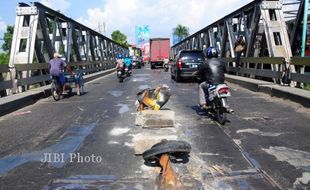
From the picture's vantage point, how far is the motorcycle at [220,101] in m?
8.84

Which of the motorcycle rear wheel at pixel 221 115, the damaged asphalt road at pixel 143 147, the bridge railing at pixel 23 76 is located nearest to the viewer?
the damaged asphalt road at pixel 143 147

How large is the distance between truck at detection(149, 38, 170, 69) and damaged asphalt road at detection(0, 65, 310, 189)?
40.7 metres

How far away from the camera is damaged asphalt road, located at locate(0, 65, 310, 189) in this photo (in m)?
5.13

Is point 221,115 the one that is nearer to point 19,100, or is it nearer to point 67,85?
point 19,100

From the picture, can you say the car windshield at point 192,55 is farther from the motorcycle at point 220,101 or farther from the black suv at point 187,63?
the motorcycle at point 220,101

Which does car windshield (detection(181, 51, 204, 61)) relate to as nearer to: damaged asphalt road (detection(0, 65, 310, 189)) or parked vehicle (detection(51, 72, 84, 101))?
parked vehicle (detection(51, 72, 84, 101))

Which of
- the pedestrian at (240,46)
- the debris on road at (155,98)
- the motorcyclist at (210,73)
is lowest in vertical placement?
the debris on road at (155,98)

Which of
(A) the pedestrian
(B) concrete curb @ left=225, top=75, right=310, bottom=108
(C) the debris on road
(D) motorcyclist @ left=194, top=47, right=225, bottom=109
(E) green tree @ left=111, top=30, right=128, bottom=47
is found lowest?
(B) concrete curb @ left=225, top=75, right=310, bottom=108

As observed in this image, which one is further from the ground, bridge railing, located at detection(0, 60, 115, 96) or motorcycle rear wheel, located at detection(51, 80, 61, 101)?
bridge railing, located at detection(0, 60, 115, 96)

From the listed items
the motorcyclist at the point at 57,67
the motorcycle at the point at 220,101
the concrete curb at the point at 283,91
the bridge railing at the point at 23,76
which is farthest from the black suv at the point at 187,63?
the motorcycle at the point at 220,101

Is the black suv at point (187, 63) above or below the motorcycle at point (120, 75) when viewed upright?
above

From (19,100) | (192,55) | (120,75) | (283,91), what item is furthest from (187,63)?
(19,100)

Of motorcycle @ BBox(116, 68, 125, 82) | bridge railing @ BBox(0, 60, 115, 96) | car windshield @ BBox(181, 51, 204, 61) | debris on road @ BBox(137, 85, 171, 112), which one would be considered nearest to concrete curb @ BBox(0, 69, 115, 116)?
bridge railing @ BBox(0, 60, 115, 96)

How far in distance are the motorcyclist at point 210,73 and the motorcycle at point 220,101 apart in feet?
0.77
